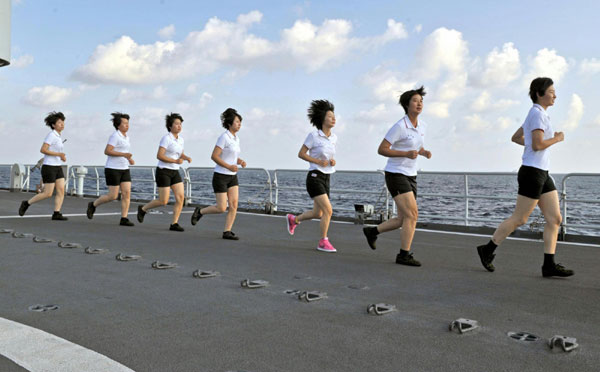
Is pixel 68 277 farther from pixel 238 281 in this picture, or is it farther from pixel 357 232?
pixel 357 232

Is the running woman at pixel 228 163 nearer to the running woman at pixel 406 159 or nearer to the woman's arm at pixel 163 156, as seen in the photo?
the woman's arm at pixel 163 156

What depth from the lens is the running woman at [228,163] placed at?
8875 mm

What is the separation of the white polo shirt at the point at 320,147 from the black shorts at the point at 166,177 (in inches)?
131

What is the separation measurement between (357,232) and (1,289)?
266 inches

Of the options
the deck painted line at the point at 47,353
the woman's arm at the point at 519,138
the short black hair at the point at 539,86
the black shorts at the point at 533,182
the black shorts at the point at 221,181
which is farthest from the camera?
the black shorts at the point at 221,181

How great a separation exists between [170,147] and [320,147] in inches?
135

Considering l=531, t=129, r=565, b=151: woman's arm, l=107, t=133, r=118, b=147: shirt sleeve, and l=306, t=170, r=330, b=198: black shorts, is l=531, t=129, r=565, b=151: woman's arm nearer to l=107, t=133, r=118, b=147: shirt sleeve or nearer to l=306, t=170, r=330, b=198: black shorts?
l=306, t=170, r=330, b=198: black shorts

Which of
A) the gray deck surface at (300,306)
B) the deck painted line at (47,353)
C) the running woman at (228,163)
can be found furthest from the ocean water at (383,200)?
the deck painted line at (47,353)

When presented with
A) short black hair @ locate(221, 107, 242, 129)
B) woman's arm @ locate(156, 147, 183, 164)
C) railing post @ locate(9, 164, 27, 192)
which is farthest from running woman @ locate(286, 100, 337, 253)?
railing post @ locate(9, 164, 27, 192)

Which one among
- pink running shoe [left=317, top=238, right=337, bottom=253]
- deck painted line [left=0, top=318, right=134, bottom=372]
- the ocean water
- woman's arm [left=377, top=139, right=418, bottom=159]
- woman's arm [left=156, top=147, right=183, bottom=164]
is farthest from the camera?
the ocean water

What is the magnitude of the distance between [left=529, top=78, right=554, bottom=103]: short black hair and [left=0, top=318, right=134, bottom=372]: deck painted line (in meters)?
4.78

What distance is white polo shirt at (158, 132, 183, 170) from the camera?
10.0 meters

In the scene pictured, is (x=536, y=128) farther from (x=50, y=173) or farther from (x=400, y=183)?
(x=50, y=173)

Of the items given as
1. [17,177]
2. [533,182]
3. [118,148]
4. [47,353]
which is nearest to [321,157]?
[533,182]
